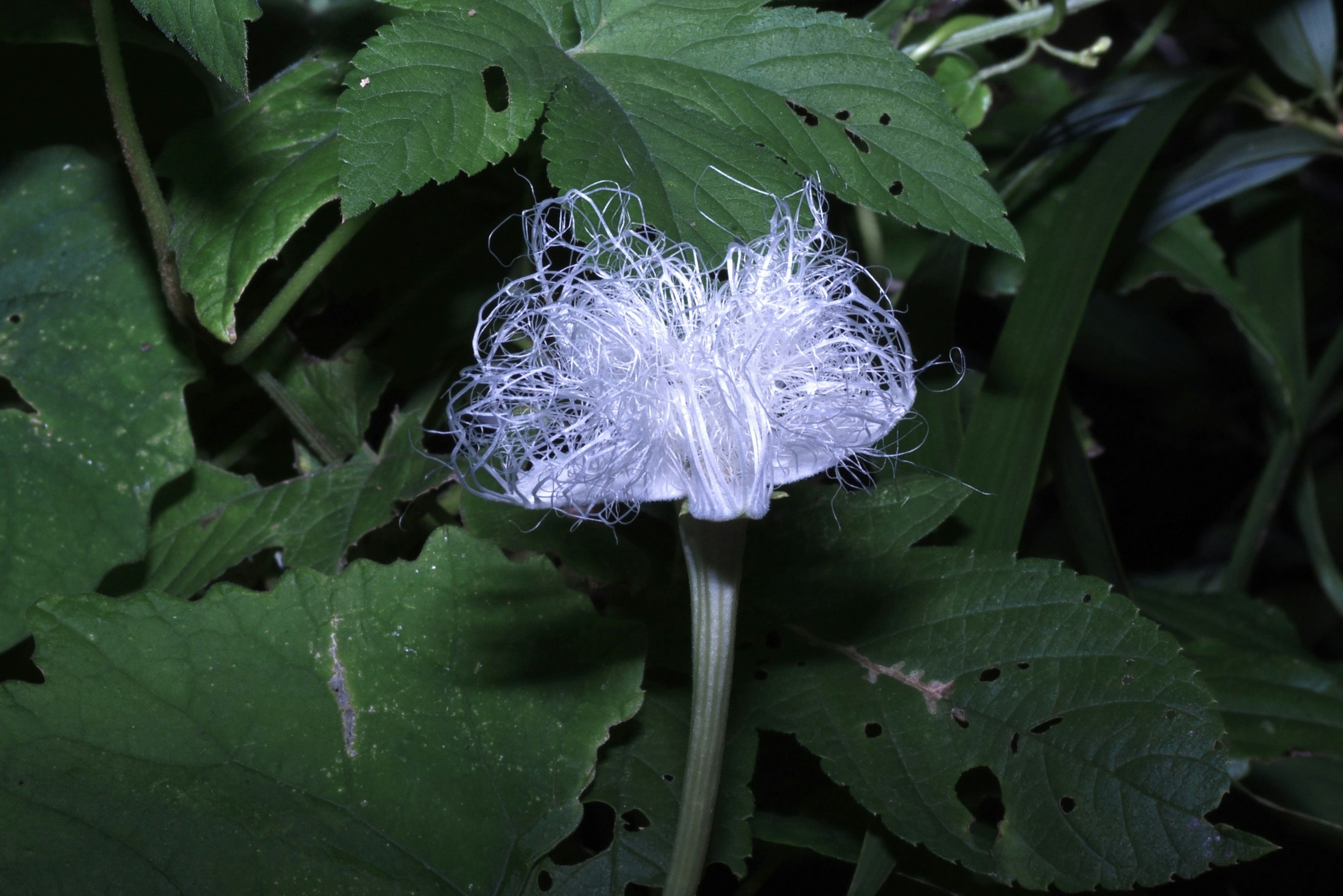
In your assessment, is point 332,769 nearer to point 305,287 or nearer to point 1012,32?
point 305,287

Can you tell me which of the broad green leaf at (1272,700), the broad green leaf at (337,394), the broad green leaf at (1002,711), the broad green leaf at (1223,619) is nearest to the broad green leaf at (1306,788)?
the broad green leaf at (1272,700)

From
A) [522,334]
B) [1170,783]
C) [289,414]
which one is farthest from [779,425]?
[289,414]

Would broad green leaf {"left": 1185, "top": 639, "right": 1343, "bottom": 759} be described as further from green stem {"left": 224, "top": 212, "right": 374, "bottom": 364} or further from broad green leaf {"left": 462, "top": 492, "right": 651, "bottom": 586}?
green stem {"left": 224, "top": 212, "right": 374, "bottom": 364}

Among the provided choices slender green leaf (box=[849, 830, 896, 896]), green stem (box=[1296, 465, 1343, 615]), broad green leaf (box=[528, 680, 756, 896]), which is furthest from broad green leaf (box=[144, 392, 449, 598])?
green stem (box=[1296, 465, 1343, 615])

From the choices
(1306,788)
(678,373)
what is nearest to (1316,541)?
(1306,788)

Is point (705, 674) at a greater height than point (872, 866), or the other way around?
point (705, 674)

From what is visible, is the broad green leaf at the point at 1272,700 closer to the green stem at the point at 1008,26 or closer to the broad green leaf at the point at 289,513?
the green stem at the point at 1008,26

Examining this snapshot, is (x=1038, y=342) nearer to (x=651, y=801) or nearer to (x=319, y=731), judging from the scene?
(x=651, y=801)
